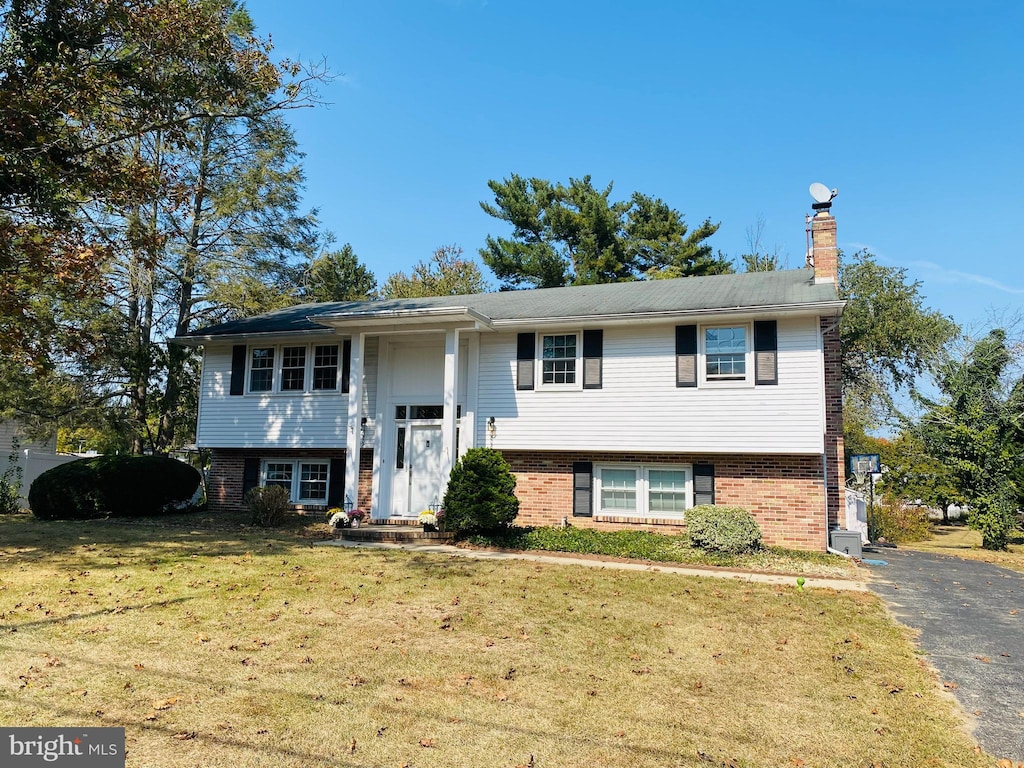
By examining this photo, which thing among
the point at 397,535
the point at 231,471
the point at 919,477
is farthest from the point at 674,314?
the point at 231,471

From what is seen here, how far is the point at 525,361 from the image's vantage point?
1471cm

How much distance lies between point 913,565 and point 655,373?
6.29m

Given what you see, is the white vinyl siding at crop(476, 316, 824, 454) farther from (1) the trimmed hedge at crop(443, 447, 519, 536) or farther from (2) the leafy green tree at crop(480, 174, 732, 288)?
(2) the leafy green tree at crop(480, 174, 732, 288)

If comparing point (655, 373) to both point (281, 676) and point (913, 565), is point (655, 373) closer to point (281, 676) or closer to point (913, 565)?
point (913, 565)

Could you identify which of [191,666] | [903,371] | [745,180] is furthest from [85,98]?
[903,371]

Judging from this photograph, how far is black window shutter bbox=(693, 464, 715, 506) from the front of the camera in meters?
13.5

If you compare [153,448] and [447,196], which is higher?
[447,196]

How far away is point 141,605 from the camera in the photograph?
7.21 m

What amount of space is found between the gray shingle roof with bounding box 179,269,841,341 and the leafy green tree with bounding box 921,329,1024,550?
21.9 ft

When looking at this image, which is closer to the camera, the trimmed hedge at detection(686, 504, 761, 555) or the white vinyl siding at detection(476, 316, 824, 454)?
the trimmed hedge at detection(686, 504, 761, 555)

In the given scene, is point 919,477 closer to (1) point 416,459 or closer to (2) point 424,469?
(2) point 424,469

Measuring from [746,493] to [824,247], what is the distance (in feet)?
19.2

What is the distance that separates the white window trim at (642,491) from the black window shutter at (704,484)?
0.13m

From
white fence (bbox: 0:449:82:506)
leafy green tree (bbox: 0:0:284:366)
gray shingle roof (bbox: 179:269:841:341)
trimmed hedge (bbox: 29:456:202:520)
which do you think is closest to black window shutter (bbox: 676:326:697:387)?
gray shingle roof (bbox: 179:269:841:341)
